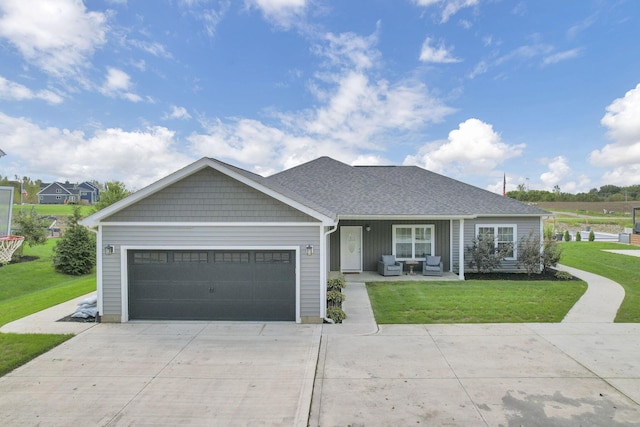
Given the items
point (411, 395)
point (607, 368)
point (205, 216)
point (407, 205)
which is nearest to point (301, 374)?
point (411, 395)

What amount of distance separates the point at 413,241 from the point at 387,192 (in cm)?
260

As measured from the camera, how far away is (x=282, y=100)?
20.0m

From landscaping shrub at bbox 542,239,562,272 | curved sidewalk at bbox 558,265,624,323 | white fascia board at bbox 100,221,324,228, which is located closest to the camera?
white fascia board at bbox 100,221,324,228

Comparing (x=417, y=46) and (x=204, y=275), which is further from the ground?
(x=417, y=46)

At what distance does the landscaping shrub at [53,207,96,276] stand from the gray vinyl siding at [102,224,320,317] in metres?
10.2

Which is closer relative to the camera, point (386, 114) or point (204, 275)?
point (204, 275)

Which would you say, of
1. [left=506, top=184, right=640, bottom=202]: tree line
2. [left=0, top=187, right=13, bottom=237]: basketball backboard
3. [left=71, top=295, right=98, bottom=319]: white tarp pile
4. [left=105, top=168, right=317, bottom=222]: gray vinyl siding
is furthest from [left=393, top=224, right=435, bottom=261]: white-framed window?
[left=506, top=184, right=640, bottom=202]: tree line

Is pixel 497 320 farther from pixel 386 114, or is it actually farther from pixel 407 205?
pixel 386 114

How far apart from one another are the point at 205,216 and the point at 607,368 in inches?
345

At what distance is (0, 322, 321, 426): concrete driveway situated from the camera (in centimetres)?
448

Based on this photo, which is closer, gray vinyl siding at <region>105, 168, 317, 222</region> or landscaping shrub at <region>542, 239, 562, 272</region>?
gray vinyl siding at <region>105, 168, 317, 222</region>

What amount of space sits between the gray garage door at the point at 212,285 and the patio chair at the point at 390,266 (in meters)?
6.28

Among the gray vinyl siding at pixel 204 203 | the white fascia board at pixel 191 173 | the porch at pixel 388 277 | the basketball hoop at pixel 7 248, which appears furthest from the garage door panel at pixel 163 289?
the basketball hoop at pixel 7 248

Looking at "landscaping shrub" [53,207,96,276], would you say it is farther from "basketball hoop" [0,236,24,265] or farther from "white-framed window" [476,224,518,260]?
"white-framed window" [476,224,518,260]
